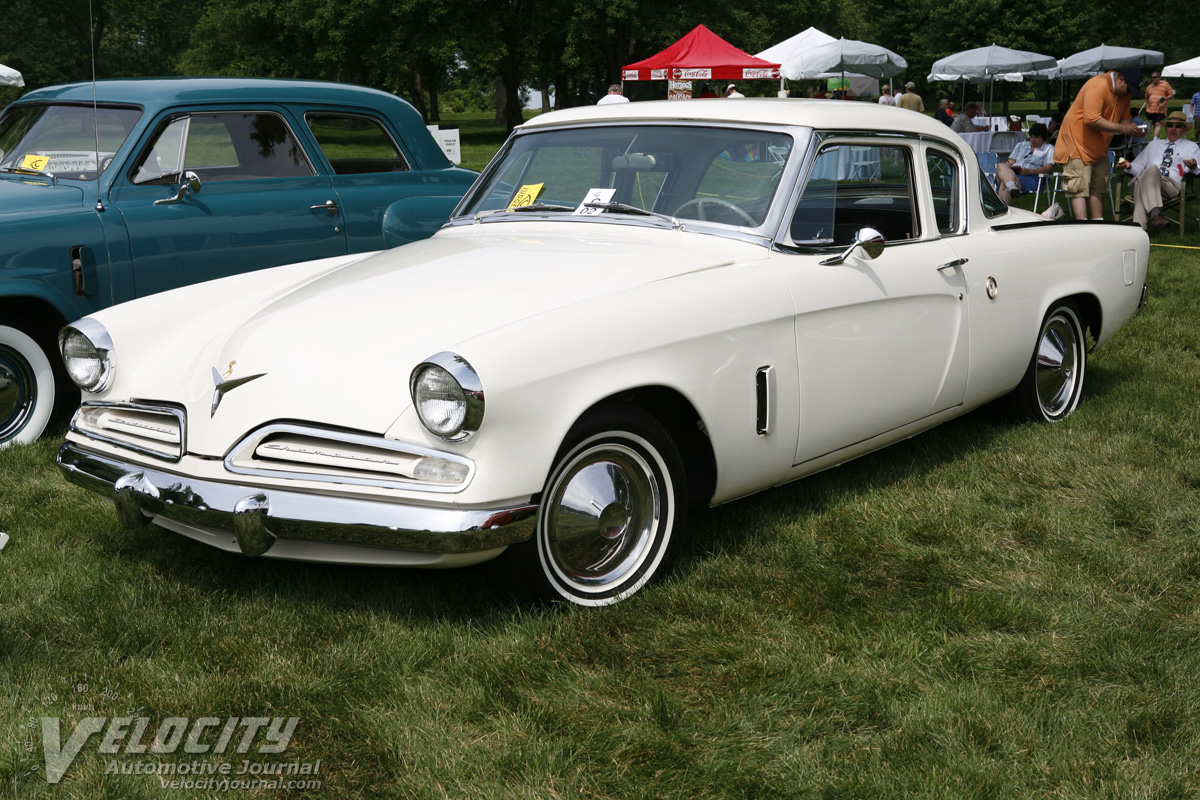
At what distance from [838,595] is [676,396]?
80 centimetres

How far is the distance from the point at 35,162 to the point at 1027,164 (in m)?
11.3

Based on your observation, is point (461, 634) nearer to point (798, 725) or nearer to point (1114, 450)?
point (798, 725)

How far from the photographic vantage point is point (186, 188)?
5609 millimetres

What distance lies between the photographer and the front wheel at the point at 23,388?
5016 mm

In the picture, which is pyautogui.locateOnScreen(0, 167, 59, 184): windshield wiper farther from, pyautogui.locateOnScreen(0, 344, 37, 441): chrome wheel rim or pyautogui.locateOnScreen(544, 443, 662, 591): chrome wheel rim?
pyautogui.locateOnScreen(544, 443, 662, 591): chrome wheel rim

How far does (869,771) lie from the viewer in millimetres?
2541

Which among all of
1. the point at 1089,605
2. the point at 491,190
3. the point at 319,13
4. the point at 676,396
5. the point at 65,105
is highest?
the point at 319,13

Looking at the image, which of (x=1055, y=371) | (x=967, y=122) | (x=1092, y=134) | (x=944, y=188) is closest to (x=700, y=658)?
(x=944, y=188)

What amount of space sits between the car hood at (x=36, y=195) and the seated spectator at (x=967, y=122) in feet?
50.7

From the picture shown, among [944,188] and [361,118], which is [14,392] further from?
[944,188]

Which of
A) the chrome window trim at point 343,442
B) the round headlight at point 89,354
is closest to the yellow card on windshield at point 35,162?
the round headlight at point 89,354

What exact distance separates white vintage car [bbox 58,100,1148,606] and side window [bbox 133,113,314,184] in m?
1.70

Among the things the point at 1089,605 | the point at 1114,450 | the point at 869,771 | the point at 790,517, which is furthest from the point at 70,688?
the point at 1114,450

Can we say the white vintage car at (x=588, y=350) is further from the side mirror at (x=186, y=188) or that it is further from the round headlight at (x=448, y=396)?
the side mirror at (x=186, y=188)
